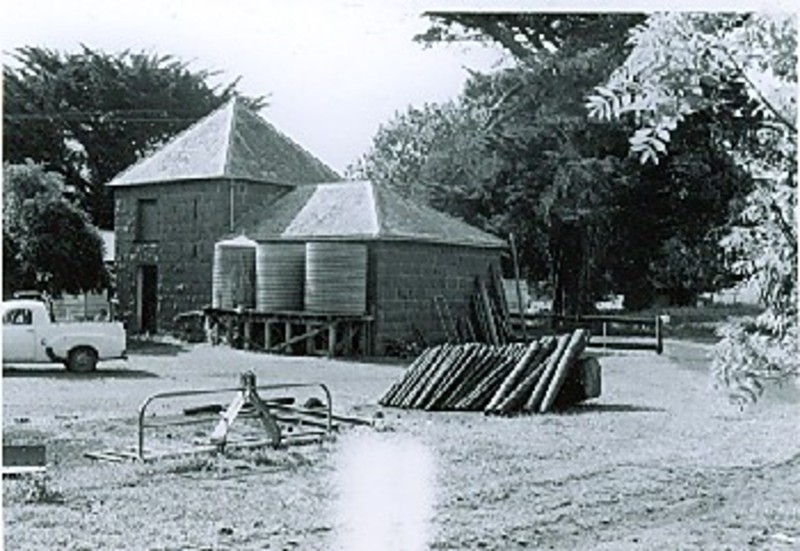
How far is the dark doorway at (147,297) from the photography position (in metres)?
2.68

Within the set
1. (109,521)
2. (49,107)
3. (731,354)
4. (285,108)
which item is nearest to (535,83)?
(285,108)

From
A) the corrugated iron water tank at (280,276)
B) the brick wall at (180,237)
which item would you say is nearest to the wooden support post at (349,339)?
the corrugated iron water tank at (280,276)

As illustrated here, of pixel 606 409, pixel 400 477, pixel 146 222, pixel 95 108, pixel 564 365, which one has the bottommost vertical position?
pixel 400 477

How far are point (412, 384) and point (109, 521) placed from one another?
2.96 ft

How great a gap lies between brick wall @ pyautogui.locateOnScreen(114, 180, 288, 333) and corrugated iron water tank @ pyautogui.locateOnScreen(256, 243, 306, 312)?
11 cm

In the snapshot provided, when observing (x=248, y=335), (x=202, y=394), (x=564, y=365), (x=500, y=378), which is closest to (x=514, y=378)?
(x=500, y=378)

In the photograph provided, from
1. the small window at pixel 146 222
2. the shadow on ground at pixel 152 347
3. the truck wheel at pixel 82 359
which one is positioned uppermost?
the small window at pixel 146 222

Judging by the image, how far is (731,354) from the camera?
86.7 inches

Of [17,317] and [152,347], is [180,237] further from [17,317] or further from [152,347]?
[17,317]

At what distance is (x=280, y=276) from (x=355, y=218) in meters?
0.22

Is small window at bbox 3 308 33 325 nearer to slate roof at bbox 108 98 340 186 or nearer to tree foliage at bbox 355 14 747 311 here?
slate roof at bbox 108 98 340 186

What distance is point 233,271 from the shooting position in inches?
109

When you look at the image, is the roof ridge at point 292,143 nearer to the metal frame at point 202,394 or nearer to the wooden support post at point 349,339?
the wooden support post at point 349,339

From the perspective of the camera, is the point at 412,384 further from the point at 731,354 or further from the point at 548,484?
the point at 731,354
